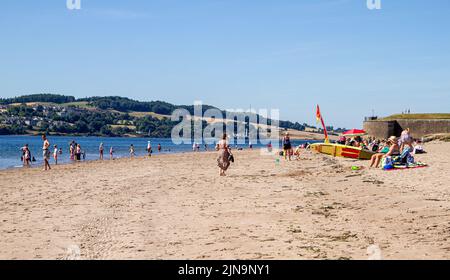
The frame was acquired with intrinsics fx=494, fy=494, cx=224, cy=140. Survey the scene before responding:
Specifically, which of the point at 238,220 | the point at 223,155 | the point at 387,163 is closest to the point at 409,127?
the point at 387,163

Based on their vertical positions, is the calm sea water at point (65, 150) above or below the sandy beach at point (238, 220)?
below

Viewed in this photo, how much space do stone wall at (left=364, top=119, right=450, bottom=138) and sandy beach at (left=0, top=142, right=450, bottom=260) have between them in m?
37.7

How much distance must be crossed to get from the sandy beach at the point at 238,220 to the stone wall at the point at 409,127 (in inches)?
1483

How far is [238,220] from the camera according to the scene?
32.6 ft

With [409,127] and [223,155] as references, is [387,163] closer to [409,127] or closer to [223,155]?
[223,155]

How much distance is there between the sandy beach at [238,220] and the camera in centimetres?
727

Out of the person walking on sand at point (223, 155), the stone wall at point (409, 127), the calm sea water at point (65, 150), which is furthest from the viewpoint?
the stone wall at point (409, 127)

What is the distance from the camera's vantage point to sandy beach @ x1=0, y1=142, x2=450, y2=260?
23.8 ft

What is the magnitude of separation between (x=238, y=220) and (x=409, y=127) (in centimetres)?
4846

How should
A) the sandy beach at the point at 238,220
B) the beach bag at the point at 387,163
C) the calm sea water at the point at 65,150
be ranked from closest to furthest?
the sandy beach at the point at 238,220 < the beach bag at the point at 387,163 < the calm sea water at the point at 65,150

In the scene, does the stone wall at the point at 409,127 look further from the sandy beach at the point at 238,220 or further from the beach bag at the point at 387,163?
the sandy beach at the point at 238,220

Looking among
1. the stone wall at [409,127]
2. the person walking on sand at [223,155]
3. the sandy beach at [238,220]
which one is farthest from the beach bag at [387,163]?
the stone wall at [409,127]

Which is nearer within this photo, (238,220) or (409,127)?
(238,220)

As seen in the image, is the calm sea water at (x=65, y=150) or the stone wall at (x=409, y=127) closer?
the calm sea water at (x=65, y=150)
